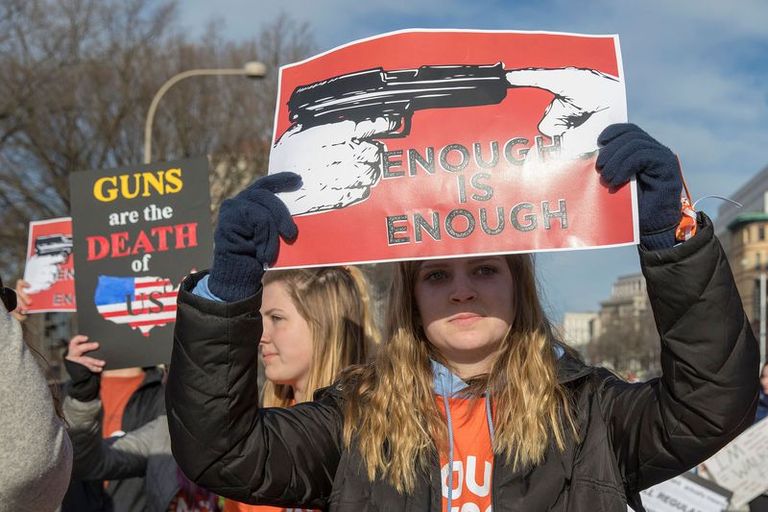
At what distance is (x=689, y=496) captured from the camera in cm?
597

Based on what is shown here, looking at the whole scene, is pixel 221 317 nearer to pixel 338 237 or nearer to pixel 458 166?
pixel 338 237

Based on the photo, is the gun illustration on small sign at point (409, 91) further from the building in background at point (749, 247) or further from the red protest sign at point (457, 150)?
the building in background at point (749, 247)

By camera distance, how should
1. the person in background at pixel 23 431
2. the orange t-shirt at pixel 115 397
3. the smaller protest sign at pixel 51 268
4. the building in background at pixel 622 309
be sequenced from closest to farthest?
the person in background at pixel 23 431
the orange t-shirt at pixel 115 397
the smaller protest sign at pixel 51 268
the building in background at pixel 622 309

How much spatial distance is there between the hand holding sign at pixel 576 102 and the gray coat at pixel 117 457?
2337mm

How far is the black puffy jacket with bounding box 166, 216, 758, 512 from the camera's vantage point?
2090 mm

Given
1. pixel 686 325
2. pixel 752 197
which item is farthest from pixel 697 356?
pixel 752 197

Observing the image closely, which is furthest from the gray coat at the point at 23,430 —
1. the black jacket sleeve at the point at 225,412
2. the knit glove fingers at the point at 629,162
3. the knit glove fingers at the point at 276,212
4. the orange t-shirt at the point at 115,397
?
the orange t-shirt at the point at 115,397

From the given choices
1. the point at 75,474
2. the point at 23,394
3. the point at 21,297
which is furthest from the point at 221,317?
the point at 21,297

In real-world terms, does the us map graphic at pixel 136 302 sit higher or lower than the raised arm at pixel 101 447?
higher

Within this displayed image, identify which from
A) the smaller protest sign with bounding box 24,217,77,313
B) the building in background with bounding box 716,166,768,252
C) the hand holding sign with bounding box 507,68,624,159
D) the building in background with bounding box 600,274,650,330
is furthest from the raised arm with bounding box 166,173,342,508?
the building in background with bounding box 716,166,768,252

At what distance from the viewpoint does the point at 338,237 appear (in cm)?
236

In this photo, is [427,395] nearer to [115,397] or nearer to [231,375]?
[231,375]

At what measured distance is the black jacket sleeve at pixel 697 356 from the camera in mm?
2074

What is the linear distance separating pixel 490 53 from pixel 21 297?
367 cm
